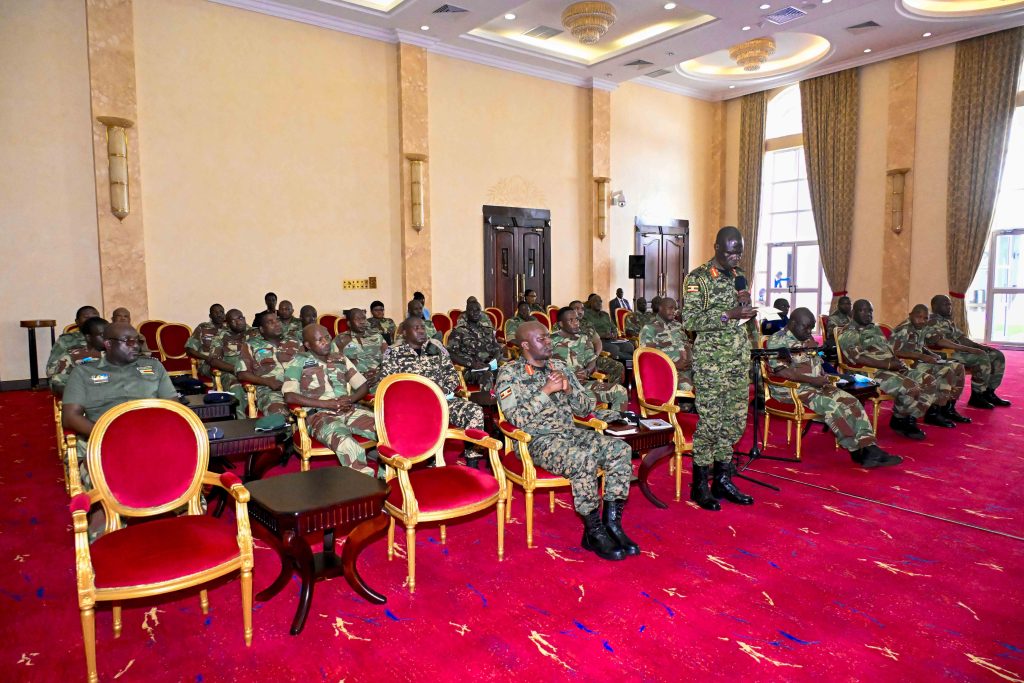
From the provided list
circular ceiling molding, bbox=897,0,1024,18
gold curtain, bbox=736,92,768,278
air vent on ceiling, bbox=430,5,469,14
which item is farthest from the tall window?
air vent on ceiling, bbox=430,5,469,14

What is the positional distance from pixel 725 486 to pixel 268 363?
3.98m

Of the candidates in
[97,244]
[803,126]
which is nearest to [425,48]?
[97,244]

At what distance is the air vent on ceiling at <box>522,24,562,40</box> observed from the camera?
11.8 m

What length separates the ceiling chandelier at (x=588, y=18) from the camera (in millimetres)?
10258

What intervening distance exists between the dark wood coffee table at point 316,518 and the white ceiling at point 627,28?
8.78 meters

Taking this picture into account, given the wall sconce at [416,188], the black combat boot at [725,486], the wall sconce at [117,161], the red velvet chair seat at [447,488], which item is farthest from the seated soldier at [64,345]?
the wall sconce at [416,188]

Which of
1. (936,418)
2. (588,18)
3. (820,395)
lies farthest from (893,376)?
(588,18)

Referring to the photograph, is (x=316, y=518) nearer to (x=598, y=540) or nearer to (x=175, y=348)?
(x=598, y=540)

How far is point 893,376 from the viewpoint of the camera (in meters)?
6.65

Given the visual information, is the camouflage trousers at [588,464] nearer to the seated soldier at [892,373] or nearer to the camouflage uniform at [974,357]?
the seated soldier at [892,373]

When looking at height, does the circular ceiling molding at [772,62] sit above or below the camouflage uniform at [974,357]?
above

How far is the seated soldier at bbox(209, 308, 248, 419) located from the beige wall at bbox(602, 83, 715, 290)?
8913 millimetres

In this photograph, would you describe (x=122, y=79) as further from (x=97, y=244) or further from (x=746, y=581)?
(x=746, y=581)

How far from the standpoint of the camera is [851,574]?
353cm
